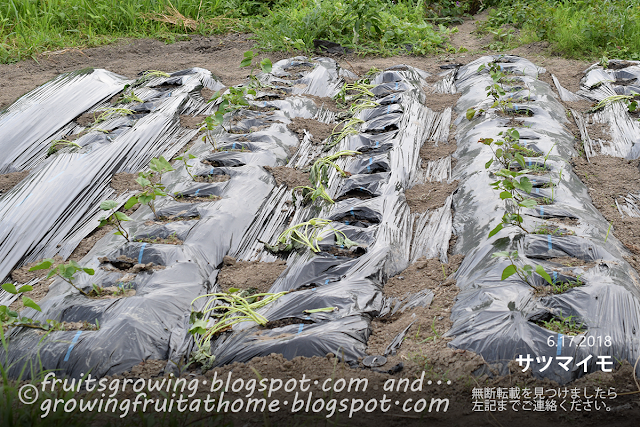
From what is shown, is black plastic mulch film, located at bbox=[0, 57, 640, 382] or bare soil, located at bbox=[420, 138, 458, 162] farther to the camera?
bare soil, located at bbox=[420, 138, 458, 162]

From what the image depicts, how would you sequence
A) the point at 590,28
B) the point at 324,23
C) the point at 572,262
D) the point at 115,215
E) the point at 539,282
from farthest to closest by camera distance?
the point at 324,23 → the point at 590,28 → the point at 115,215 → the point at 572,262 → the point at 539,282

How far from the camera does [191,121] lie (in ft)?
13.8

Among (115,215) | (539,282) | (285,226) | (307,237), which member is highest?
(115,215)

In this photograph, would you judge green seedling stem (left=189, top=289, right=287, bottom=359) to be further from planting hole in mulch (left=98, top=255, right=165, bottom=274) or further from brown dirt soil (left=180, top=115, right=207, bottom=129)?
brown dirt soil (left=180, top=115, right=207, bottom=129)

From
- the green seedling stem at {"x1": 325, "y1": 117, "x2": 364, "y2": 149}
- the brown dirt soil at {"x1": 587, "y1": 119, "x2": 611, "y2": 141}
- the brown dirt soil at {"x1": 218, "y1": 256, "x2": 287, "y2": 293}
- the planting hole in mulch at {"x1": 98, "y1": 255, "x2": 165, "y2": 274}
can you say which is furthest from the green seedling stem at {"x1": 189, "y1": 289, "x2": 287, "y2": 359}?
the brown dirt soil at {"x1": 587, "y1": 119, "x2": 611, "y2": 141}

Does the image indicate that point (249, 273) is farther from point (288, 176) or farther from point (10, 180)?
point (10, 180)

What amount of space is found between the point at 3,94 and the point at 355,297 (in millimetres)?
4808

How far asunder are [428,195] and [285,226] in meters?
0.93

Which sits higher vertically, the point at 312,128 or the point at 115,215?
the point at 115,215

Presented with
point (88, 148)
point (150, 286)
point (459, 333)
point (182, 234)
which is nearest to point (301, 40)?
point (88, 148)

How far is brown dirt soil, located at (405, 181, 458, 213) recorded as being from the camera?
9.62 ft

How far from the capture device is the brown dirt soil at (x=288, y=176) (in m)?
3.26

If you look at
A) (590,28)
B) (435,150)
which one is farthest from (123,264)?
(590,28)

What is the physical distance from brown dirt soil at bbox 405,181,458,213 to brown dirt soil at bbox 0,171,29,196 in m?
2.82
